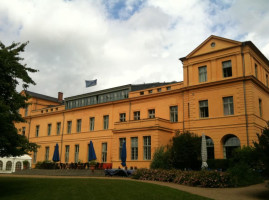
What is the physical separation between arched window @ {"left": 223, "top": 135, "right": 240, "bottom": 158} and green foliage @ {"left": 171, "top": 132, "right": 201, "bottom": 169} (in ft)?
9.36

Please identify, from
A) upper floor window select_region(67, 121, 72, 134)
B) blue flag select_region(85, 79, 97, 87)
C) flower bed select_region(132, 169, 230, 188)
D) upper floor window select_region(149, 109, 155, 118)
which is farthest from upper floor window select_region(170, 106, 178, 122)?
upper floor window select_region(67, 121, 72, 134)

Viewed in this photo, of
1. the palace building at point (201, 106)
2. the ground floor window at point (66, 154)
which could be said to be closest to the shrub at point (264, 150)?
the palace building at point (201, 106)

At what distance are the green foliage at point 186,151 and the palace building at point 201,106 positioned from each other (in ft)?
8.39

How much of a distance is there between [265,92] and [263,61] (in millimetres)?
3292

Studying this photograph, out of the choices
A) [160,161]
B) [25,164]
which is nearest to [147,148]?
[160,161]

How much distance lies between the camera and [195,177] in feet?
57.0

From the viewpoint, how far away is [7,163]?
3384 cm

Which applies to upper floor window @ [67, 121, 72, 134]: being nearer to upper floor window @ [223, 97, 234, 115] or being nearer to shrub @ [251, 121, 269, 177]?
upper floor window @ [223, 97, 234, 115]

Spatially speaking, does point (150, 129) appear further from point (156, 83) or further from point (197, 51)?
point (156, 83)

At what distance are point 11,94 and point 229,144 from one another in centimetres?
1840

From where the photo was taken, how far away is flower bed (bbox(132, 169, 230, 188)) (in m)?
16.5

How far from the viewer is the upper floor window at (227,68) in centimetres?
2642

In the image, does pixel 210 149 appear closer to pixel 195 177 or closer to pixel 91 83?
pixel 195 177

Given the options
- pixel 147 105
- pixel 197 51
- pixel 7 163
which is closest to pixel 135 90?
pixel 147 105
